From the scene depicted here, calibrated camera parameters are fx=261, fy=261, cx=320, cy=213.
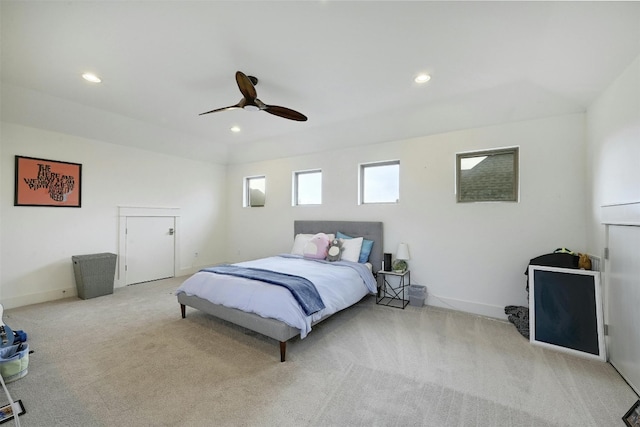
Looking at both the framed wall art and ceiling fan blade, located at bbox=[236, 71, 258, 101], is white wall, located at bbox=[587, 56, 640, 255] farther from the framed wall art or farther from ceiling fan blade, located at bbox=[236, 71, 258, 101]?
the framed wall art

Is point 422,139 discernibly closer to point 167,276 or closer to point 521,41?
point 521,41

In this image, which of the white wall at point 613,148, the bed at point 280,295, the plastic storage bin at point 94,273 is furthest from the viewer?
the plastic storage bin at point 94,273

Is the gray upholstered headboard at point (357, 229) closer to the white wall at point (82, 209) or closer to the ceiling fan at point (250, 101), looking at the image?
the ceiling fan at point (250, 101)

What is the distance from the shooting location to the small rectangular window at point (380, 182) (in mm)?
4336

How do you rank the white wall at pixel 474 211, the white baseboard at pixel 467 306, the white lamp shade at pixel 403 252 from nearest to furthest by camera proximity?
the white wall at pixel 474 211
the white baseboard at pixel 467 306
the white lamp shade at pixel 403 252

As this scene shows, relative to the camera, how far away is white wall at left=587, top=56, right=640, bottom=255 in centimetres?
207

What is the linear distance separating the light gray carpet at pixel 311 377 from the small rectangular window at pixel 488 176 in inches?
64.9

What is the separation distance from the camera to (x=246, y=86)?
246cm

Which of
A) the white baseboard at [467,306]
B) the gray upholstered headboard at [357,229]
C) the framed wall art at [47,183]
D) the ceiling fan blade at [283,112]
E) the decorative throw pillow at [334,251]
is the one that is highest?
the ceiling fan blade at [283,112]

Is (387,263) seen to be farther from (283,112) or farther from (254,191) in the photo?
(254,191)

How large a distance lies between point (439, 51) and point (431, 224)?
232 centimetres

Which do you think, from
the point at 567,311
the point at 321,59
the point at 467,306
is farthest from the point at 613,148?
the point at 321,59

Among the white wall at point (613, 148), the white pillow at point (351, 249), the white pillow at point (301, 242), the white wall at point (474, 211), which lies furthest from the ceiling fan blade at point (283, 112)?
the white wall at point (613, 148)

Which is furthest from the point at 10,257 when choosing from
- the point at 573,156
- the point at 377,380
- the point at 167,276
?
the point at 573,156
